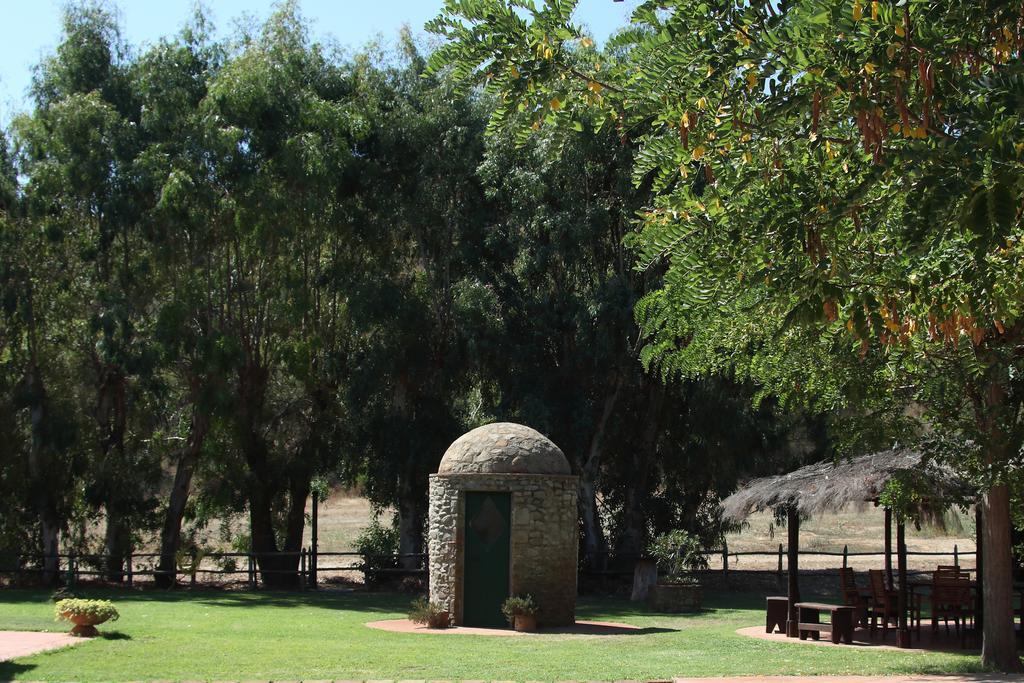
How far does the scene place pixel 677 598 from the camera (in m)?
23.7

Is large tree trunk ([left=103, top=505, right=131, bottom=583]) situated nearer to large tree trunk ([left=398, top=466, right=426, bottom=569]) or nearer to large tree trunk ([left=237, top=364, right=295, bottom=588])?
large tree trunk ([left=237, top=364, right=295, bottom=588])

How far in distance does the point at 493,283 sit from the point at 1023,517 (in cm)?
1686

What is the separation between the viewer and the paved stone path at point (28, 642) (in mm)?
15120

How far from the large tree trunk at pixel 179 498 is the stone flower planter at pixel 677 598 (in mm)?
12232

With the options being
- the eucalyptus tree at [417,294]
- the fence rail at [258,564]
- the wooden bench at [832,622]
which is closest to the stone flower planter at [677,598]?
the fence rail at [258,564]

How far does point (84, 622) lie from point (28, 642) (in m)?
1.07

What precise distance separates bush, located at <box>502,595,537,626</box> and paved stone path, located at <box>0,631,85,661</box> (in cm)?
652

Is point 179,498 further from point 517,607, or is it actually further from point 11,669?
point 11,669

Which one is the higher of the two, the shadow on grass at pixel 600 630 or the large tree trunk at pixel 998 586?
→ the large tree trunk at pixel 998 586

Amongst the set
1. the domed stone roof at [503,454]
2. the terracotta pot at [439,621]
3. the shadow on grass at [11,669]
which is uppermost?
the domed stone roof at [503,454]

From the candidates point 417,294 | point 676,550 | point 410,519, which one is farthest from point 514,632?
point 417,294

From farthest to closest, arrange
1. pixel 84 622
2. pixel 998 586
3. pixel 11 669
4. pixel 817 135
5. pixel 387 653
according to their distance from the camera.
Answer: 1. pixel 84 622
2. pixel 387 653
3. pixel 998 586
4. pixel 11 669
5. pixel 817 135

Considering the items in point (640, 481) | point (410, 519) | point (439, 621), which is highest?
Result: point (640, 481)

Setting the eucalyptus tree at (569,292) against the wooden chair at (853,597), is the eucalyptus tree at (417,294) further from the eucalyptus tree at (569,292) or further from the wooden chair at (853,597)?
the wooden chair at (853,597)
